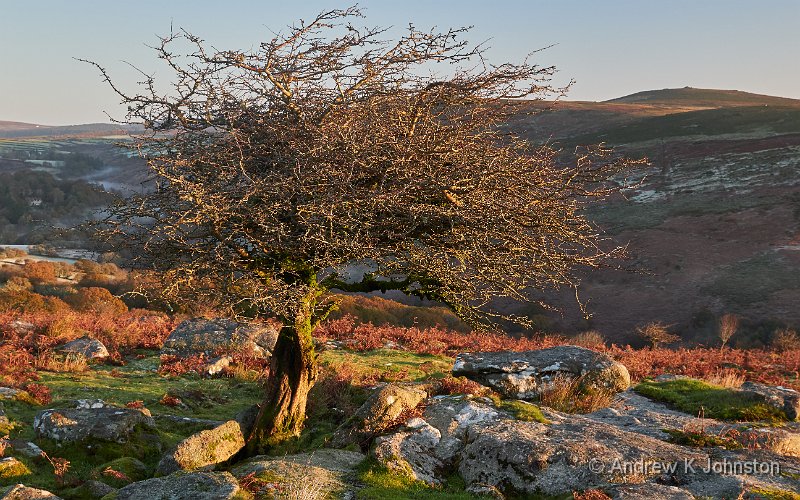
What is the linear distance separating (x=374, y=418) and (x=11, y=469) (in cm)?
551

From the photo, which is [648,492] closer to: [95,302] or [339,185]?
[339,185]

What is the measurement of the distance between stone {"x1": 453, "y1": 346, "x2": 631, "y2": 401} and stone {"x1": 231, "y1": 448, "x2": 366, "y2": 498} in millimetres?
5896

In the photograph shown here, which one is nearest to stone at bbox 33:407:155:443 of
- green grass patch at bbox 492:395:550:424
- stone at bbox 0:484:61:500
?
stone at bbox 0:484:61:500

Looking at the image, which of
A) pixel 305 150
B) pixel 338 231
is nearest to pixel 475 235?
pixel 338 231

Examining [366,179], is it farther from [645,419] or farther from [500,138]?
[645,419]

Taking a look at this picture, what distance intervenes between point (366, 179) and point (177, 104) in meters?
3.26

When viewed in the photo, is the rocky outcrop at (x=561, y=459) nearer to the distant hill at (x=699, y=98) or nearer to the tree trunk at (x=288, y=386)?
the tree trunk at (x=288, y=386)

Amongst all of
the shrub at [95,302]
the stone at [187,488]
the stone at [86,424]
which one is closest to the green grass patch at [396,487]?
the stone at [187,488]

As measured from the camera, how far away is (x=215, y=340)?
1930 centimetres

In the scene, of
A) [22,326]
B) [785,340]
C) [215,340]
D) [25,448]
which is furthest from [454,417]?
[785,340]

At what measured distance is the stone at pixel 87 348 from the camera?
57.0 feet

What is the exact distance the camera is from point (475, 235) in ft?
29.3

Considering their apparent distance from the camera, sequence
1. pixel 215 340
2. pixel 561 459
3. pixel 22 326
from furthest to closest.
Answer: pixel 22 326, pixel 215 340, pixel 561 459

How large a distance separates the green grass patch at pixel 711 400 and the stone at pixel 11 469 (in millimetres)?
12262
